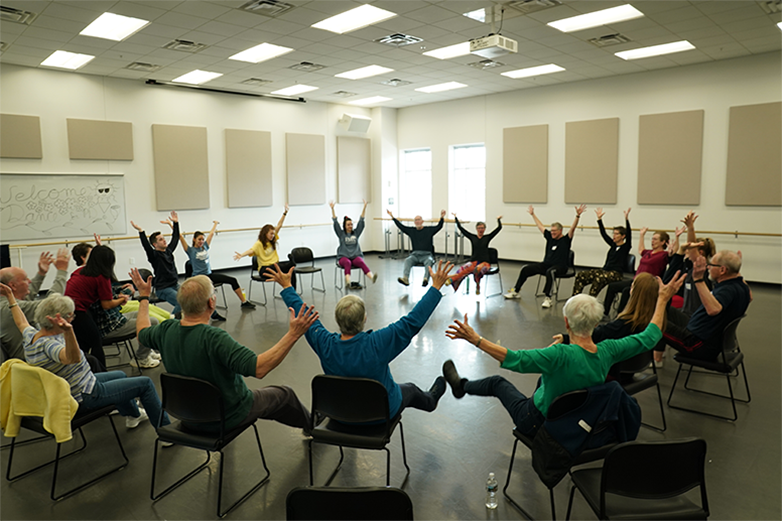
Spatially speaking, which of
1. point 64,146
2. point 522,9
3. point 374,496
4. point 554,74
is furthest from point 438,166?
point 374,496

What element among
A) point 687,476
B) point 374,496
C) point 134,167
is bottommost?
point 687,476

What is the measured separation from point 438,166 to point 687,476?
39.0 ft

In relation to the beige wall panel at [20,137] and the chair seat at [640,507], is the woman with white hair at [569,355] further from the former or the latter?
the beige wall panel at [20,137]

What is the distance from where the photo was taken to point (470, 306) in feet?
26.2

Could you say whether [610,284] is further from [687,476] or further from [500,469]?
[687,476]

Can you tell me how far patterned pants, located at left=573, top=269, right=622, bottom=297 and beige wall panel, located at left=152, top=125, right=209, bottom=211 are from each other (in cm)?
763

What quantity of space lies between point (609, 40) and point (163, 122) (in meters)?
8.16

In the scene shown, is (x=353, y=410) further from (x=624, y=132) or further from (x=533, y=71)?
(x=624, y=132)

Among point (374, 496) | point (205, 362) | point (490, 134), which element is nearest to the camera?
point (374, 496)

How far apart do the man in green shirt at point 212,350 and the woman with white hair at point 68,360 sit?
40cm

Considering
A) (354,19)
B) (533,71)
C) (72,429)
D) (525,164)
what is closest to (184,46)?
(354,19)

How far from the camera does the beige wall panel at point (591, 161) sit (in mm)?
10555

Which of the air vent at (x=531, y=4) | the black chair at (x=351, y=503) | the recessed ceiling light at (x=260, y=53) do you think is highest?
the recessed ceiling light at (x=260, y=53)

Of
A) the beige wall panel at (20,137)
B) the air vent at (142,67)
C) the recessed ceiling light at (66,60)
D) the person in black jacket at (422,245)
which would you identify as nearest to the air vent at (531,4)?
the person in black jacket at (422,245)
